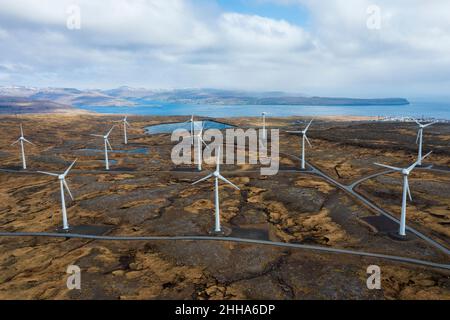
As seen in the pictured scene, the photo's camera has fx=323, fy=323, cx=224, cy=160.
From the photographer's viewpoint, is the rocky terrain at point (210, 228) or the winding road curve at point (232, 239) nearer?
the rocky terrain at point (210, 228)

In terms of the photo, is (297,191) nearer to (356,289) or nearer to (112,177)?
(356,289)

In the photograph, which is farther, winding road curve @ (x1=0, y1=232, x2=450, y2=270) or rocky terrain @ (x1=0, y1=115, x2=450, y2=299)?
winding road curve @ (x1=0, y1=232, x2=450, y2=270)

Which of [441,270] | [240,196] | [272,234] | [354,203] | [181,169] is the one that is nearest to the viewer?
[441,270]

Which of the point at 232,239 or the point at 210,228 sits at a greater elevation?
the point at 232,239

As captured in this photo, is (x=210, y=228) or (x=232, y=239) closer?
(x=232, y=239)

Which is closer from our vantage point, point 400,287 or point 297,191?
point 400,287
